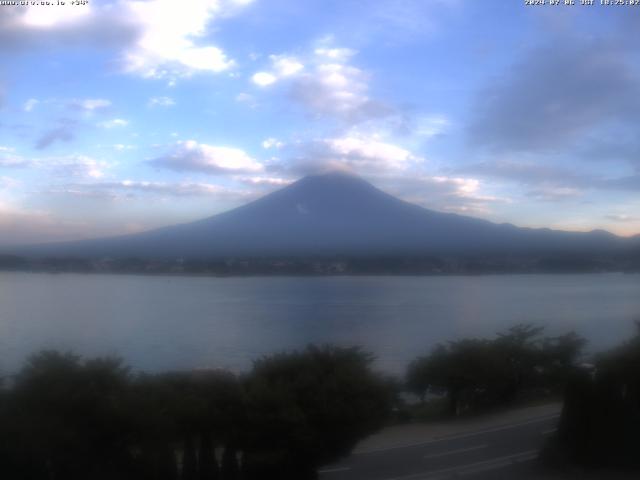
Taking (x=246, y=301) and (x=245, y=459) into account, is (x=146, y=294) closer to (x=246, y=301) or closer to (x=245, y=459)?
(x=246, y=301)

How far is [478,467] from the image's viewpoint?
22.5 ft

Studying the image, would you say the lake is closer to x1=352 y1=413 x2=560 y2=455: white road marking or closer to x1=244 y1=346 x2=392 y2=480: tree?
x1=352 y1=413 x2=560 y2=455: white road marking

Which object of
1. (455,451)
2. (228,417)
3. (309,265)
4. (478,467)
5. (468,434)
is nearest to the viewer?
(478,467)

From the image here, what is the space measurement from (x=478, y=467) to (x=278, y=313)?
13069 millimetres

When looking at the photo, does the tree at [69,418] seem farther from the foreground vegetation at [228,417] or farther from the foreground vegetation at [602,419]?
A: the foreground vegetation at [602,419]

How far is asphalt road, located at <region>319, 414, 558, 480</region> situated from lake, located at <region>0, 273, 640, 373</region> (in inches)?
76.0

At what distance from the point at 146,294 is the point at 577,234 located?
50.9 feet

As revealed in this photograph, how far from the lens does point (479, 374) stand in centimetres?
1020

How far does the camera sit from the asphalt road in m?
6.79

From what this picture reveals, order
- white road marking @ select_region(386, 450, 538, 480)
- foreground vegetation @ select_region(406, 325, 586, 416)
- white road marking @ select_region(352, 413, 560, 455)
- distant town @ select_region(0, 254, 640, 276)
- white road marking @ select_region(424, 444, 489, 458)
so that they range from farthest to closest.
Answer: distant town @ select_region(0, 254, 640, 276) → foreground vegetation @ select_region(406, 325, 586, 416) → white road marking @ select_region(352, 413, 560, 455) → white road marking @ select_region(424, 444, 489, 458) → white road marking @ select_region(386, 450, 538, 480)

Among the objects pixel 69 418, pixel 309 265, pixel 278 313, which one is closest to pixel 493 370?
pixel 69 418

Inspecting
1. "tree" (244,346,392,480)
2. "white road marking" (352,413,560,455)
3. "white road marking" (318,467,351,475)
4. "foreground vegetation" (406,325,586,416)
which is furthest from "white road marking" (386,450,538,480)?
"foreground vegetation" (406,325,586,416)

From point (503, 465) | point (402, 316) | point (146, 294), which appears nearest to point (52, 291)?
point (146, 294)

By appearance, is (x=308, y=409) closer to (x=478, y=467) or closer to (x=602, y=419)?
(x=478, y=467)
